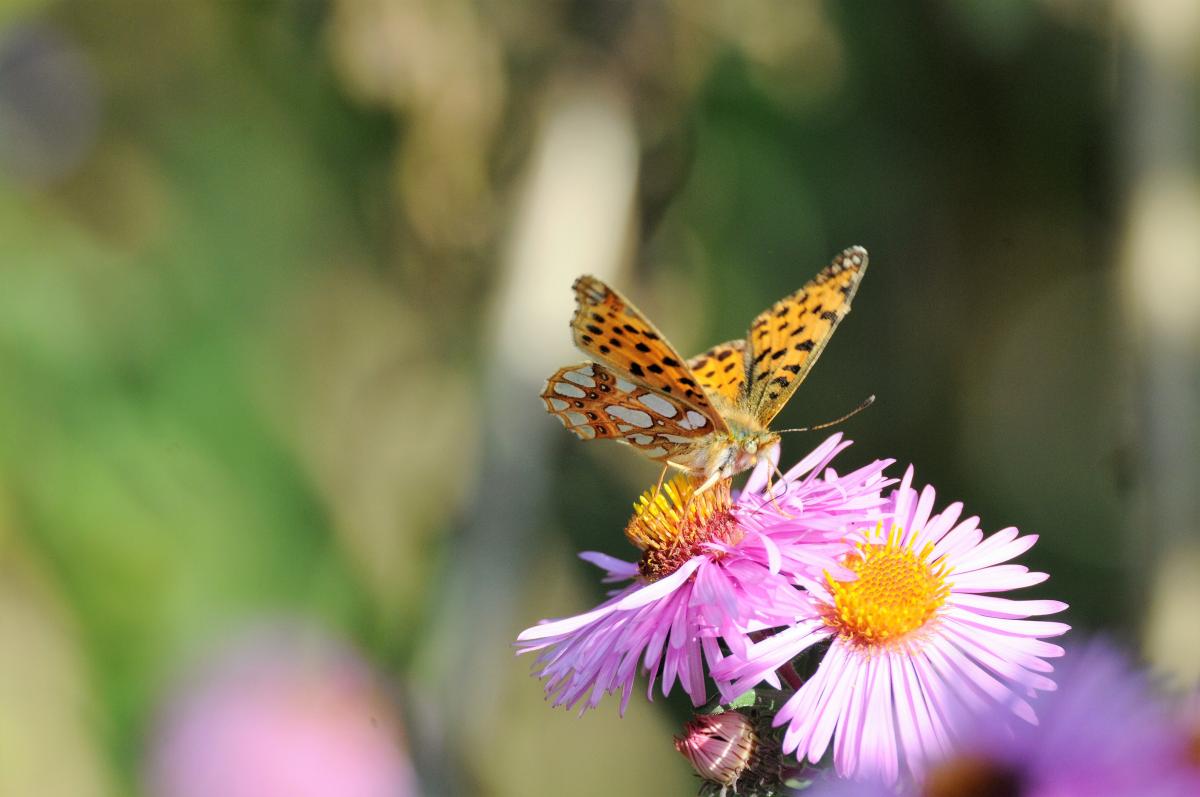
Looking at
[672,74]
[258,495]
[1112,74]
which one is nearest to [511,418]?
[258,495]

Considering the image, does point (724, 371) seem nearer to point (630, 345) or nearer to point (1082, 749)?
point (630, 345)

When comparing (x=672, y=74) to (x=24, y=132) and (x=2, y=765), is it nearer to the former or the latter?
(x=24, y=132)

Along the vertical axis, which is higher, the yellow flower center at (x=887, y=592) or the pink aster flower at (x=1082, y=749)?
the pink aster flower at (x=1082, y=749)

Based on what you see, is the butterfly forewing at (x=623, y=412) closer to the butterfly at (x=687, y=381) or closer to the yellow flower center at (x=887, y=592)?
the butterfly at (x=687, y=381)

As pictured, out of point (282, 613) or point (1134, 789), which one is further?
point (282, 613)

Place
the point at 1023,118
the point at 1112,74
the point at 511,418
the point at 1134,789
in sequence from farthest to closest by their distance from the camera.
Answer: the point at 511,418 → the point at 1023,118 → the point at 1112,74 → the point at 1134,789

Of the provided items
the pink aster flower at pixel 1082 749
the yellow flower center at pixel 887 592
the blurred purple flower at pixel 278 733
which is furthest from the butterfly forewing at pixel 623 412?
the blurred purple flower at pixel 278 733

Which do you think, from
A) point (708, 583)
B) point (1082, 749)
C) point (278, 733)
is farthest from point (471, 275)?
point (1082, 749)
